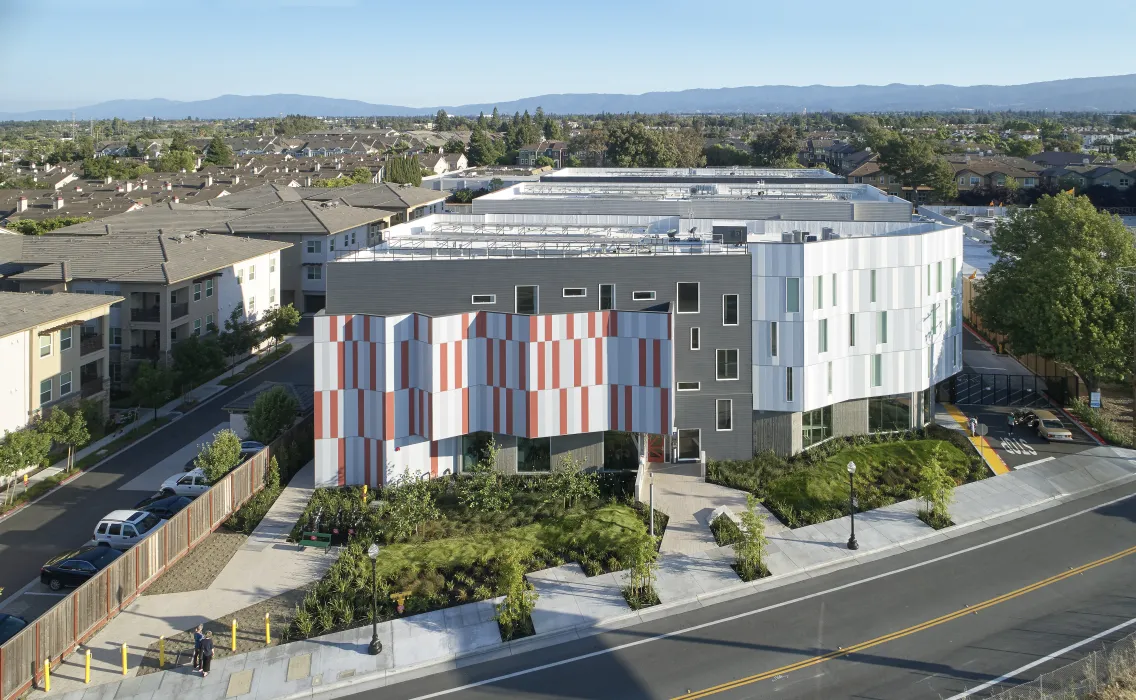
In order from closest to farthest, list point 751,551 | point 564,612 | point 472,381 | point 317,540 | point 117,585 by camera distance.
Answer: point 117,585, point 564,612, point 751,551, point 317,540, point 472,381

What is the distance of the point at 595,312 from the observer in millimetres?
32000

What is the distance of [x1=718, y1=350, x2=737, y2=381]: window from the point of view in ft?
112

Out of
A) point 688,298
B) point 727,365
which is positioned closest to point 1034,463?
point 727,365

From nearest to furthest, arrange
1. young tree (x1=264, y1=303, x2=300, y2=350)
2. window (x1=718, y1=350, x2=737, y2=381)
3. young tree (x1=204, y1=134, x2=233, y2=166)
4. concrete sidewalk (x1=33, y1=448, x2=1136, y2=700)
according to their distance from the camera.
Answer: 1. concrete sidewalk (x1=33, y1=448, x2=1136, y2=700)
2. window (x1=718, y1=350, x2=737, y2=381)
3. young tree (x1=264, y1=303, x2=300, y2=350)
4. young tree (x1=204, y1=134, x2=233, y2=166)

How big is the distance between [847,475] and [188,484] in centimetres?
2319

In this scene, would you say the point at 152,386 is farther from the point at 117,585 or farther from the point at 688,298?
the point at 688,298

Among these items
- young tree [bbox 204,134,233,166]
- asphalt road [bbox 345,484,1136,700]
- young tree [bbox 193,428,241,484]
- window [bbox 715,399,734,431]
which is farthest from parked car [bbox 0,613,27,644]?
young tree [bbox 204,134,233,166]

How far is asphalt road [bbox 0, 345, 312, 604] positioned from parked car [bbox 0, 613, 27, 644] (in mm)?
3538

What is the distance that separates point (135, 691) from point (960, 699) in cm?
1810

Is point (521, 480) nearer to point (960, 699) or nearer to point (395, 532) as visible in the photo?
point (395, 532)

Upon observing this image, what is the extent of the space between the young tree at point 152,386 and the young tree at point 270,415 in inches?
330

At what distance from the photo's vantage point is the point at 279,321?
5494 cm

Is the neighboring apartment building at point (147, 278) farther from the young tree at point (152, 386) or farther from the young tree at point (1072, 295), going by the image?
the young tree at point (1072, 295)

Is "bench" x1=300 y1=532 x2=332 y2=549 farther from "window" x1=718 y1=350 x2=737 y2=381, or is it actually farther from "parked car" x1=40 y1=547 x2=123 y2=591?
"window" x1=718 y1=350 x2=737 y2=381
